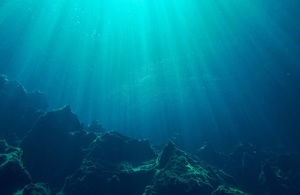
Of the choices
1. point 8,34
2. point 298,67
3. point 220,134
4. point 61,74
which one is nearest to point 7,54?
point 8,34

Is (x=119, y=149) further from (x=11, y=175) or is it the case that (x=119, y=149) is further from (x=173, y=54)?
(x=173, y=54)

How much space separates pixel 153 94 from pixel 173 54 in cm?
2610

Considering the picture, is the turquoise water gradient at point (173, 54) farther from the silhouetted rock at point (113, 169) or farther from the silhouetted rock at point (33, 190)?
the silhouetted rock at point (33, 190)

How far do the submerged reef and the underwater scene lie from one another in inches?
3.1

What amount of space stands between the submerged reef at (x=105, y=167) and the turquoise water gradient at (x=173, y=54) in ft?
91.6

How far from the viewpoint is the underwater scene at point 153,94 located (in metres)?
17.4

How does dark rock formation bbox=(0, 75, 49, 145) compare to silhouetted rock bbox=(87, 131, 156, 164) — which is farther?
dark rock formation bbox=(0, 75, 49, 145)

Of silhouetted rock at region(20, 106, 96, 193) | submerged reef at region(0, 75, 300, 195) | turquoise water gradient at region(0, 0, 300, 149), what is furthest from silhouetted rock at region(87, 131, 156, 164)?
turquoise water gradient at region(0, 0, 300, 149)

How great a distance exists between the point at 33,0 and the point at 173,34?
27.8m

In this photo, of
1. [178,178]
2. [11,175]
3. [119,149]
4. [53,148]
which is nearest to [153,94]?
[53,148]

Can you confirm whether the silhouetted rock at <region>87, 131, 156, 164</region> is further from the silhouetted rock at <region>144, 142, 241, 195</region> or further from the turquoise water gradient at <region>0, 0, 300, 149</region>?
the turquoise water gradient at <region>0, 0, 300, 149</region>

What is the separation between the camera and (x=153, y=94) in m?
81.6

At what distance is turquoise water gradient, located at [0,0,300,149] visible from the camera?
48875 millimetres

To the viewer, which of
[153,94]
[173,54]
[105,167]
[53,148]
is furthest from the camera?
[153,94]
